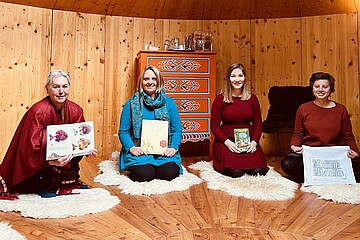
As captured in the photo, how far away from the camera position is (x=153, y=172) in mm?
2529

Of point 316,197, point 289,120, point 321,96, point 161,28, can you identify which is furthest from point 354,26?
point 316,197

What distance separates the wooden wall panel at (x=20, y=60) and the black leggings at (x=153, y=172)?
1730 mm

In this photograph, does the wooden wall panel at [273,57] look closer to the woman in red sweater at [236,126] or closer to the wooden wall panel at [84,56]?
the woman in red sweater at [236,126]

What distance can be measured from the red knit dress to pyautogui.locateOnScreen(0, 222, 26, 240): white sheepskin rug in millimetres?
1670

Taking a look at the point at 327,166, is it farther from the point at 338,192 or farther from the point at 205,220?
the point at 205,220

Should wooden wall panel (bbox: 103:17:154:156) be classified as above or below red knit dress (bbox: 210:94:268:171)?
above

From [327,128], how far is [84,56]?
8.88 ft

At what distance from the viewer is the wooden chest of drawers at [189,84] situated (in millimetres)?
3598

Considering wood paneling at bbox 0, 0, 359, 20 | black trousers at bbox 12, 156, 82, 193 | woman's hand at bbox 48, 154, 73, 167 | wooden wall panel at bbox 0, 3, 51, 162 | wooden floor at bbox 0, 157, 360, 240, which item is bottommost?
wooden floor at bbox 0, 157, 360, 240

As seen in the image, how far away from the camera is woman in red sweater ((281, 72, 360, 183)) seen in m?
2.58

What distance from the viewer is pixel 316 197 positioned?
218 cm

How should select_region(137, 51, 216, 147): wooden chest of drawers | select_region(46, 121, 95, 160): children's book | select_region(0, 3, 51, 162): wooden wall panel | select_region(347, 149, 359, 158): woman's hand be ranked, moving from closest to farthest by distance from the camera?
select_region(46, 121, 95, 160): children's book, select_region(347, 149, 359, 158): woman's hand, select_region(0, 3, 51, 162): wooden wall panel, select_region(137, 51, 216, 147): wooden chest of drawers

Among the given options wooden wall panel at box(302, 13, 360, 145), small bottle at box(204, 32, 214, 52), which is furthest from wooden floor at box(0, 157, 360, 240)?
small bottle at box(204, 32, 214, 52)

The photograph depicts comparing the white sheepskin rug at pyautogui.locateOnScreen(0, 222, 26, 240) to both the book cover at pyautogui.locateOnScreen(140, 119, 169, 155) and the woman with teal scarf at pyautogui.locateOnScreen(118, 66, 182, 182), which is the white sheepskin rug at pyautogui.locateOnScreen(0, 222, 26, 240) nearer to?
the woman with teal scarf at pyautogui.locateOnScreen(118, 66, 182, 182)
